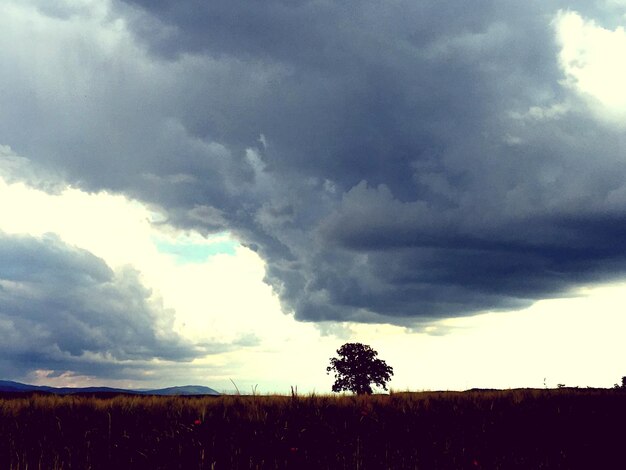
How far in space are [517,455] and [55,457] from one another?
368 inches

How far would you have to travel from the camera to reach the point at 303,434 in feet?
40.9

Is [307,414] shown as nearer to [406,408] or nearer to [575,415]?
[406,408]

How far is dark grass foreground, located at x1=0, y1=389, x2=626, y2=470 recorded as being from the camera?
434 inches

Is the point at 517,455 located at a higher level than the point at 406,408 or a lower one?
lower

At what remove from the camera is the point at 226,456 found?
11.0m

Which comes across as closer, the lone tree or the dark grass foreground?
the dark grass foreground

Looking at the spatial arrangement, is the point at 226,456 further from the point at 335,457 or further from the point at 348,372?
the point at 348,372

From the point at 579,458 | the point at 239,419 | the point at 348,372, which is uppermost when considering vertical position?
the point at 348,372

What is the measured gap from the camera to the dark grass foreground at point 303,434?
11.0 m

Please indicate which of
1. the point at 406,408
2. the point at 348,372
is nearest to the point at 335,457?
the point at 406,408

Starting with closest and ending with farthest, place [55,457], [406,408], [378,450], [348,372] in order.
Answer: [55,457] → [378,450] → [406,408] → [348,372]

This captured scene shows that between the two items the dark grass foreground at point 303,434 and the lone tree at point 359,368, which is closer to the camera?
the dark grass foreground at point 303,434

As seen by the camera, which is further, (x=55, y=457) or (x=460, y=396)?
(x=460, y=396)

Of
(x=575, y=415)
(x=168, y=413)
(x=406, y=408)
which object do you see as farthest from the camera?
(x=575, y=415)
